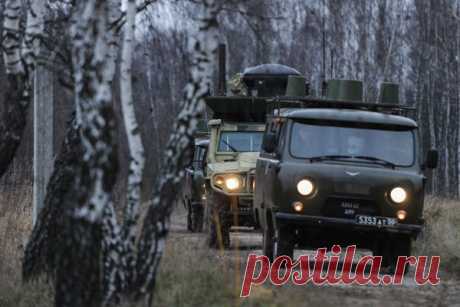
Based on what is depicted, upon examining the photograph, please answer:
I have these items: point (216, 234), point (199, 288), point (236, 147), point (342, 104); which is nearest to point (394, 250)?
point (342, 104)

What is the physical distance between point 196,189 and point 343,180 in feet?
29.7

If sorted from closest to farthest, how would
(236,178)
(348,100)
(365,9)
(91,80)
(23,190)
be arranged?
(91,80) → (348,100) → (23,190) → (236,178) → (365,9)

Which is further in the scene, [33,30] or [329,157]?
[329,157]

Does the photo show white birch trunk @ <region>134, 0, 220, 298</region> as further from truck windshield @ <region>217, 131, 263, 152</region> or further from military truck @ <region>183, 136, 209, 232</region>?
military truck @ <region>183, 136, 209, 232</region>

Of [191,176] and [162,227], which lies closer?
[162,227]

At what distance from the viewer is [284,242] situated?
1401 centimetres

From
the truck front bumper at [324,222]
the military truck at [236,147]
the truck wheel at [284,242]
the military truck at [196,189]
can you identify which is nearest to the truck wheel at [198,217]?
the military truck at [196,189]

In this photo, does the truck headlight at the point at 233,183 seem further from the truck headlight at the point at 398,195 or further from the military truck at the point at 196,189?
the truck headlight at the point at 398,195

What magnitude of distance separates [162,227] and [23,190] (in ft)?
25.2

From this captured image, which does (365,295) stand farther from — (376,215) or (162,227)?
(162,227)

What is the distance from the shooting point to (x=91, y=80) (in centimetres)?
805

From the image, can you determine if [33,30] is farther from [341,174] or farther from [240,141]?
[240,141]

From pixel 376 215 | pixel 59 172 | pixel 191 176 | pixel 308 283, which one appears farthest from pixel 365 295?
pixel 191 176

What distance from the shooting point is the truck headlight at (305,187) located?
537 inches
